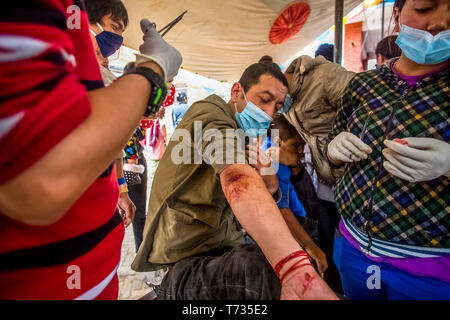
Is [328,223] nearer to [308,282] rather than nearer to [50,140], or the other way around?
[308,282]

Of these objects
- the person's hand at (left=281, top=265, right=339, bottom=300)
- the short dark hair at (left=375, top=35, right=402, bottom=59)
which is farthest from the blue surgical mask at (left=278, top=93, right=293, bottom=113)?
the person's hand at (left=281, top=265, right=339, bottom=300)

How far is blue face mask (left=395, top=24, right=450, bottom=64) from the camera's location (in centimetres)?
73

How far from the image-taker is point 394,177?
2.68ft

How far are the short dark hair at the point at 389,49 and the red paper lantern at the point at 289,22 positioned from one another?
1572 millimetres

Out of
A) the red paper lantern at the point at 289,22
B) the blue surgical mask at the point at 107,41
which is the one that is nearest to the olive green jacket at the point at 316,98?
the blue surgical mask at the point at 107,41

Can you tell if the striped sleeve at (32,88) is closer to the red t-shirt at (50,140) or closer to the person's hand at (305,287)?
the red t-shirt at (50,140)

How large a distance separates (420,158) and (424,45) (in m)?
0.41

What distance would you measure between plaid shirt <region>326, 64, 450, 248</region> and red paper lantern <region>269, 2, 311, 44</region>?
103 inches

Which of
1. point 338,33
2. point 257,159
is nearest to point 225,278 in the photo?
point 257,159

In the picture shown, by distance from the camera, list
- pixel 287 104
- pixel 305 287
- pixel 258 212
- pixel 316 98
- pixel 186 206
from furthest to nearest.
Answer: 1. pixel 287 104
2. pixel 316 98
3. pixel 186 206
4. pixel 258 212
5. pixel 305 287

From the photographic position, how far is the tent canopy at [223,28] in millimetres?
2449

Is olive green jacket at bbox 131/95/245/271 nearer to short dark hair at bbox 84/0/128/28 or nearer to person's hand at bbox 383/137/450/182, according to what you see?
person's hand at bbox 383/137/450/182

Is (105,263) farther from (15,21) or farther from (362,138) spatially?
(362,138)

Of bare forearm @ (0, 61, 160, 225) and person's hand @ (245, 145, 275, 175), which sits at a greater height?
bare forearm @ (0, 61, 160, 225)
